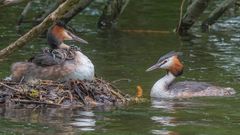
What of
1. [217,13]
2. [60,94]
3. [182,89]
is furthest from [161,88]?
[217,13]

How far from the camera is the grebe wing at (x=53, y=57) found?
1225 centimetres

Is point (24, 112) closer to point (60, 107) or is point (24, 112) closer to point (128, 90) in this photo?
point (60, 107)

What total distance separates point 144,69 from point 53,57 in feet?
11.9

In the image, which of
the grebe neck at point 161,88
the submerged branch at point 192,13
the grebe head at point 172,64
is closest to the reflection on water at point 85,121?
the grebe neck at point 161,88

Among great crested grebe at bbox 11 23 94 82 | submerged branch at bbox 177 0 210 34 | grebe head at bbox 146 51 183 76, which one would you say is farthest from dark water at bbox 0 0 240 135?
great crested grebe at bbox 11 23 94 82

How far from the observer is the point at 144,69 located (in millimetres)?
15617

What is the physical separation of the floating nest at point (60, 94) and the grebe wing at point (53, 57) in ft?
1.81

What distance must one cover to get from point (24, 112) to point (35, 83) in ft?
2.59

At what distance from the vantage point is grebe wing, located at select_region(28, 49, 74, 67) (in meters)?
12.2

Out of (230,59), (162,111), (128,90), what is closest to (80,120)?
(162,111)

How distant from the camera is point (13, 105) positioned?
36.6ft

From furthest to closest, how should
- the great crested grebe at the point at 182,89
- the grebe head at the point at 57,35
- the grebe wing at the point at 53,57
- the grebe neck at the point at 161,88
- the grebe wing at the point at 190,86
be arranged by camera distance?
the grebe wing at the point at 190,86
the grebe neck at the point at 161,88
the great crested grebe at the point at 182,89
the grebe head at the point at 57,35
the grebe wing at the point at 53,57

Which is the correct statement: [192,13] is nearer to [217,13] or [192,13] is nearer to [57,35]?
[217,13]

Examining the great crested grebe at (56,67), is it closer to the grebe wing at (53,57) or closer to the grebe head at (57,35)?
the grebe wing at (53,57)
